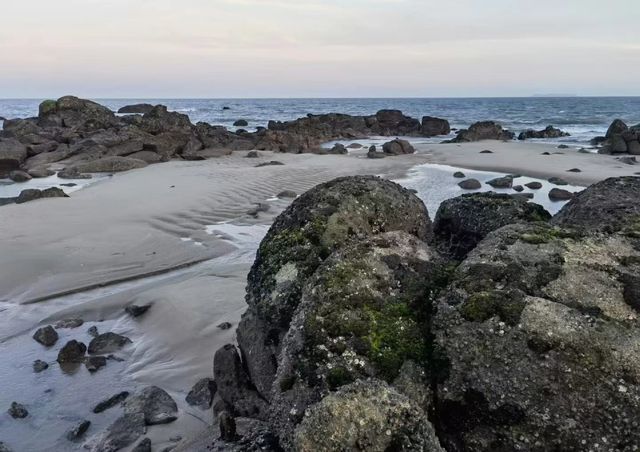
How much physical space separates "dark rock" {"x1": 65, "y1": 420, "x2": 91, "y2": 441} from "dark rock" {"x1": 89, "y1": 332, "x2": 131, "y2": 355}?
178cm

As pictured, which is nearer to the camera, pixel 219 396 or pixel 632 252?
pixel 632 252

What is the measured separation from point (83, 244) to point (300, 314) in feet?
31.2

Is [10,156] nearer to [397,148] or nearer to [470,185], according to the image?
[397,148]

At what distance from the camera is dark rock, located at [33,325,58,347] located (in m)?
7.35

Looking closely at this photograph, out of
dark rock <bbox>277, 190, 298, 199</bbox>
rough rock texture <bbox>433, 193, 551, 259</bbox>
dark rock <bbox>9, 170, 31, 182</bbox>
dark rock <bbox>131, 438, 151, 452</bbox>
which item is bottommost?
dark rock <bbox>9, 170, 31, 182</bbox>

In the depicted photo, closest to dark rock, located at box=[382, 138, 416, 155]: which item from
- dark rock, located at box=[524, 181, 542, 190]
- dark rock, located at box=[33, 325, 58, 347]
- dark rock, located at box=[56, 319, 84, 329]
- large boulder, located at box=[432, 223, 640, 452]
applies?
dark rock, located at box=[524, 181, 542, 190]

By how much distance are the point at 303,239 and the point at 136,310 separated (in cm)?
433

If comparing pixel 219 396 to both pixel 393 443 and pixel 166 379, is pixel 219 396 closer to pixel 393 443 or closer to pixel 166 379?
pixel 166 379

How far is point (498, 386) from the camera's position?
3.09 meters

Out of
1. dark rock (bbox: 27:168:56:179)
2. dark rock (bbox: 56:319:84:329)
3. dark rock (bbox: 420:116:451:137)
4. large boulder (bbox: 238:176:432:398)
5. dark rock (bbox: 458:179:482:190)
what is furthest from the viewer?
dark rock (bbox: 420:116:451:137)

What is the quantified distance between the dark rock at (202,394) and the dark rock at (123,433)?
0.55 m

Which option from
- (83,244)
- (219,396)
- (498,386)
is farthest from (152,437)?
(83,244)

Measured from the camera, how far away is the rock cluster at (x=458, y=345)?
2.85 meters

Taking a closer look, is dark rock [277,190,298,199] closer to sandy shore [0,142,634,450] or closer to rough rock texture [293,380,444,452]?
sandy shore [0,142,634,450]
